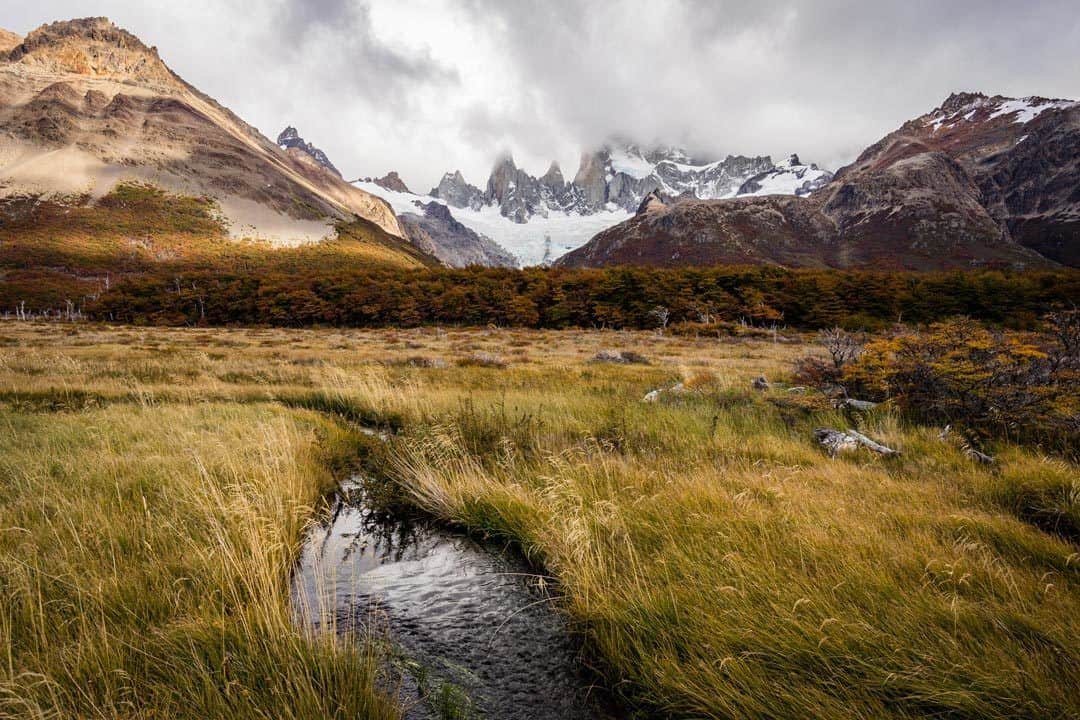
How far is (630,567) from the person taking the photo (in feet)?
11.4

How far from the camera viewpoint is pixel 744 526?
368 centimetres

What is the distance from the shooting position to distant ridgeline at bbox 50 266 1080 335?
55188mm

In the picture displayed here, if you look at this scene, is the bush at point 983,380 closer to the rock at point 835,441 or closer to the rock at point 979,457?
the rock at point 979,457

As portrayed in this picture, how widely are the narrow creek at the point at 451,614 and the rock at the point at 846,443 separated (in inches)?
188

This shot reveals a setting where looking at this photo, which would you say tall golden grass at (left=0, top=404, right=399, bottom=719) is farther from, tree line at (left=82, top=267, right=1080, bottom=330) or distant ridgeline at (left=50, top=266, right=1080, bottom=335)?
tree line at (left=82, top=267, right=1080, bottom=330)

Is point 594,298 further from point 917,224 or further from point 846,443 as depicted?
point 917,224

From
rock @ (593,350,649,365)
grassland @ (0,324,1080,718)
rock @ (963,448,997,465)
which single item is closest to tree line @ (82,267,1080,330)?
rock @ (593,350,649,365)

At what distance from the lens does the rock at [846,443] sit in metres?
6.03

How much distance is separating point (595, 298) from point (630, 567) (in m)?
66.5

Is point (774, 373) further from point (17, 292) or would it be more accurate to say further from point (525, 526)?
point (17, 292)

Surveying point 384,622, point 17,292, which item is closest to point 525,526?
point 384,622

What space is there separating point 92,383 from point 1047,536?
59.9 ft

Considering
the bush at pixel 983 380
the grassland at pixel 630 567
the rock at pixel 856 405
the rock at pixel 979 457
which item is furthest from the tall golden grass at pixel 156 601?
the rock at pixel 856 405

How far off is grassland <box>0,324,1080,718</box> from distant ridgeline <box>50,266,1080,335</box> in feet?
152
